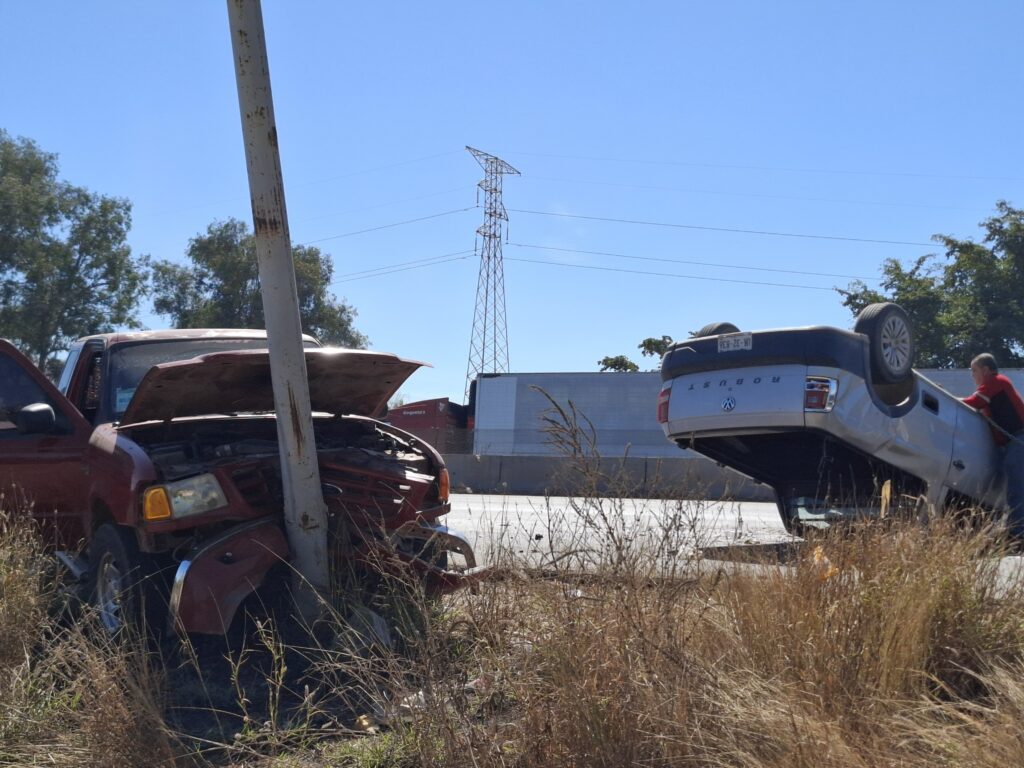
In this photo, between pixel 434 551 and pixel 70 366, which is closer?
pixel 434 551

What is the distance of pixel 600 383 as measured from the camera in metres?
35.9

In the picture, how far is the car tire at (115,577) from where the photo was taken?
4.96 m

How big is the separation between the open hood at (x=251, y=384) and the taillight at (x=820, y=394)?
3025 mm

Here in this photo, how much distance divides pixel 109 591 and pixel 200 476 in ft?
2.62

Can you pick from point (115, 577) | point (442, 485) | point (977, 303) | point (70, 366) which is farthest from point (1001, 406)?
point (977, 303)

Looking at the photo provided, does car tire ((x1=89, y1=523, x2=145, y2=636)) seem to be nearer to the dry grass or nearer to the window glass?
the dry grass

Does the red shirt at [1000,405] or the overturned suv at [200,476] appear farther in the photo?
the red shirt at [1000,405]

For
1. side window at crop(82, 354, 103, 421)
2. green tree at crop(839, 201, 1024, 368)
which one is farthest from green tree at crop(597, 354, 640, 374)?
side window at crop(82, 354, 103, 421)

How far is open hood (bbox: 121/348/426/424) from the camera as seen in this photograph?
215 inches

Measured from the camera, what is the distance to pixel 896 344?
8.08m

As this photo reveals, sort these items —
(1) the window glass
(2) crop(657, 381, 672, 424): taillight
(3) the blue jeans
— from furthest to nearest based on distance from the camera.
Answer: (2) crop(657, 381, 672, 424): taillight, (3) the blue jeans, (1) the window glass

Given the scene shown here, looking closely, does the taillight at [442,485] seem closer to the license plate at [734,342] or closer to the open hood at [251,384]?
the open hood at [251,384]

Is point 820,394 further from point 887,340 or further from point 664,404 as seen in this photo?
point 664,404

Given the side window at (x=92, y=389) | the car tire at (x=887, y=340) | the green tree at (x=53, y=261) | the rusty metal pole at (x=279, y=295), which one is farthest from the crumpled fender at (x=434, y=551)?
the green tree at (x=53, y=261)
